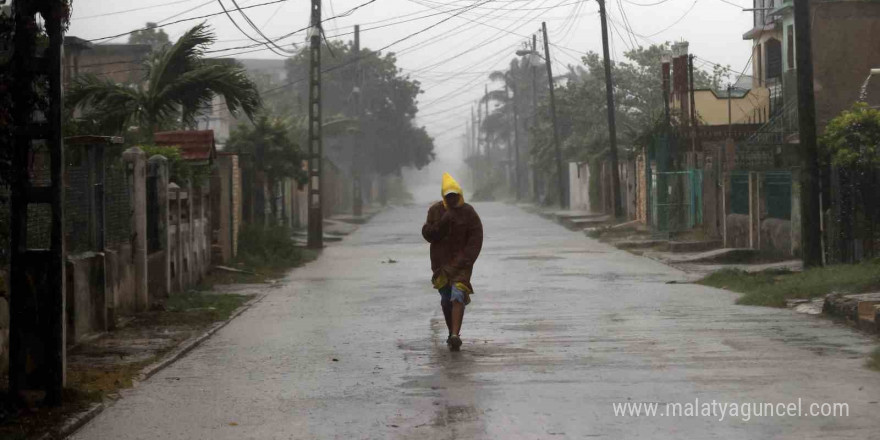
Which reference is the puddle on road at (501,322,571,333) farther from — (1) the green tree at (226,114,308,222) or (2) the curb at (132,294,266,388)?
(1) the green tree at (226,114,308,222)

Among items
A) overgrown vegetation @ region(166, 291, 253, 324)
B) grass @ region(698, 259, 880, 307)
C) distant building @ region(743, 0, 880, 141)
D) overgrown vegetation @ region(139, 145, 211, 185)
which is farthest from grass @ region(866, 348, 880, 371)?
distant building @ region(743, 0, 880, 141)

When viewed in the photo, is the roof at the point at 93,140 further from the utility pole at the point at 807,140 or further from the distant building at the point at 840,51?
the distant building at the point at 840,51

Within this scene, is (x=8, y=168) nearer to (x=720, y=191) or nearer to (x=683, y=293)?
(x=683, y=293)

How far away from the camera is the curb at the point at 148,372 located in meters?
8.25

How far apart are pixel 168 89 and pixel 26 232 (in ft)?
48.0

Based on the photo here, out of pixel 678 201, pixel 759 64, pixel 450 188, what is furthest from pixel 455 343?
pixel 759 64

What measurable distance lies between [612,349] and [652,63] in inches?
2112

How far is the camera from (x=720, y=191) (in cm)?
3003

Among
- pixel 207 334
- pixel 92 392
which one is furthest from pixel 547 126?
pixel 92 392

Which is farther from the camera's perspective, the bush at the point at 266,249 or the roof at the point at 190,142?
the bush at the point at 266,249

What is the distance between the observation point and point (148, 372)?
1093 cm

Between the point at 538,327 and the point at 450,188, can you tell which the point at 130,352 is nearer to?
the point at 450,188

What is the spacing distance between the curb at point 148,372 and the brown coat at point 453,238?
2667 mm

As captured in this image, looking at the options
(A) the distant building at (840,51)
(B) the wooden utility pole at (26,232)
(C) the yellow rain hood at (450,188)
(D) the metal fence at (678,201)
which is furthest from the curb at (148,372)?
(A) the distant building at (840,51)
